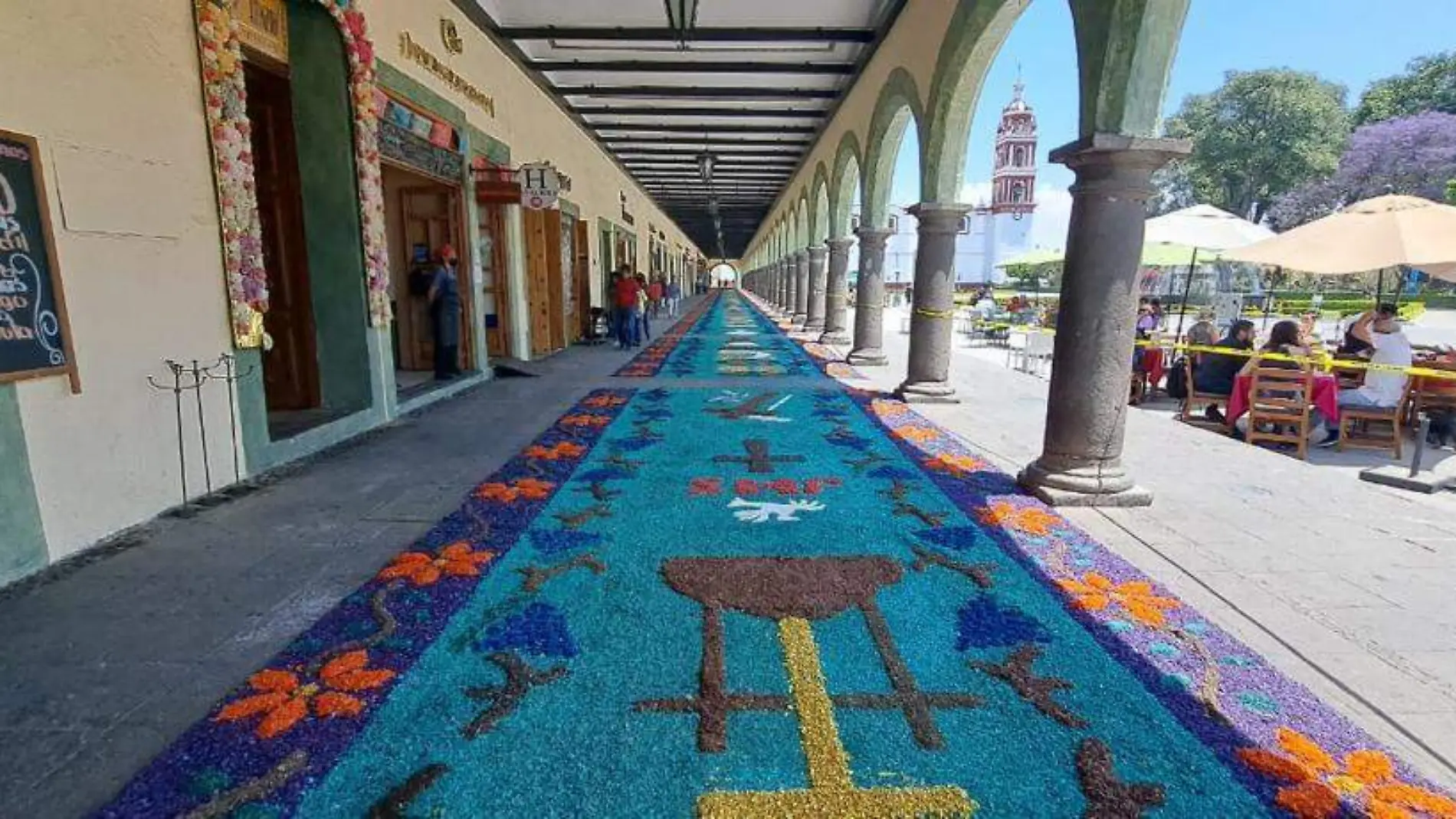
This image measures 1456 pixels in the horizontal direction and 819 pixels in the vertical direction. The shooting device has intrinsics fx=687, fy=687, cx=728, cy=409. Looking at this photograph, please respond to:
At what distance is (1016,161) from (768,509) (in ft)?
205

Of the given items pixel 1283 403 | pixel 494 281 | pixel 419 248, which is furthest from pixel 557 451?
pixel 1283 403

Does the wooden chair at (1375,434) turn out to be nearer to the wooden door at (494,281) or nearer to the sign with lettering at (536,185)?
the sign with lettering at (536,185)

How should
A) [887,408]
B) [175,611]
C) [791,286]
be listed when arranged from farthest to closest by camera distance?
1. [791,286]
2. [887,408]
3. [175,611]

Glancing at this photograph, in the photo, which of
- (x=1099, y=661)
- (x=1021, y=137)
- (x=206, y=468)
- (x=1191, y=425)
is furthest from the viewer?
(x=1021, y=137)

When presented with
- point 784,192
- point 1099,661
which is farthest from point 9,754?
point 784,192

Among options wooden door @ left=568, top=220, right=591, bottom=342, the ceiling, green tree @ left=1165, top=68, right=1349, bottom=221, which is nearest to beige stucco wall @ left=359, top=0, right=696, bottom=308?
the ceiling

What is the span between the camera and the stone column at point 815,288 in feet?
52.9

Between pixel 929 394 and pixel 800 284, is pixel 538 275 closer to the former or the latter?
pixel 929 394

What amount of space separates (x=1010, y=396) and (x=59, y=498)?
758 centimetres

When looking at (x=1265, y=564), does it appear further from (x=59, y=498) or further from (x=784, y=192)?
(x=784, y=192)

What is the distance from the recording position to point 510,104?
355 inches

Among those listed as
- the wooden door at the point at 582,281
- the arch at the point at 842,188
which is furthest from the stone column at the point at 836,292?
the wooden door at the point at 582,281

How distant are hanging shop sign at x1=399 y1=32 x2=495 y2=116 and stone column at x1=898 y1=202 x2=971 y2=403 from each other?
4.92 metres

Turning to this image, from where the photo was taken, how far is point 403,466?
15.1ft
